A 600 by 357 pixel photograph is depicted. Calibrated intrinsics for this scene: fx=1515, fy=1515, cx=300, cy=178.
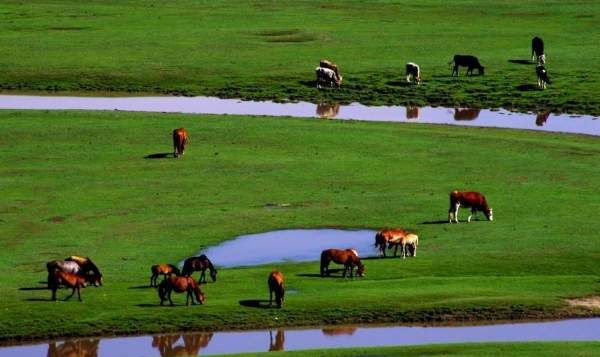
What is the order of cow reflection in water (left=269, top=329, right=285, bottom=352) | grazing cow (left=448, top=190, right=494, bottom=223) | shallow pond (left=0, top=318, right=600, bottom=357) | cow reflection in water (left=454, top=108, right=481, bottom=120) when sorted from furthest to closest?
cow reflection in water (left=454, top=108, right=481, bottom=120)
grazing cow (left=448, top=190, right=494, bottom=223)
cow reflection in water (left=269, top=329, right=285, bottom=352)
shallow pond (left=0, top=318, right=600, bottom=357)

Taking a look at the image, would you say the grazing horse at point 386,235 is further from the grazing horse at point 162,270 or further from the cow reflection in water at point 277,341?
the cow reflection in water at point 277,341

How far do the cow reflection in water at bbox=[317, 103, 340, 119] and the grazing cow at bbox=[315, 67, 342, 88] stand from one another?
272 centimetres

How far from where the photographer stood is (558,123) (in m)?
61.3

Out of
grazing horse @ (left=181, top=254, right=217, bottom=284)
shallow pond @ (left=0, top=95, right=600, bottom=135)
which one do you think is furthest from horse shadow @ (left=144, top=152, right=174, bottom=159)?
grazing horse @ (left=181, top=254, right=217, bottom=284)

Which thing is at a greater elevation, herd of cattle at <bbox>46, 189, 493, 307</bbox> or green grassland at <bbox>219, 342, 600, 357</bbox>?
herd of cattle at <bbox>46, 189, 493, 307</bbox>

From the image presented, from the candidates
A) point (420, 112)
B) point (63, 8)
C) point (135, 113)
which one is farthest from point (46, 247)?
point (63, 8)

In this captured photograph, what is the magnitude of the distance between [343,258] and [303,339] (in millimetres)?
4054

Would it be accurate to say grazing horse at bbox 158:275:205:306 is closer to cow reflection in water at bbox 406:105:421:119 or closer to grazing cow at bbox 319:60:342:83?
cow reflection in water at bbox 406:105:421:119

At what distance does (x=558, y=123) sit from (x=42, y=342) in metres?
33.2

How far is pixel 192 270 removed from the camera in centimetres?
3612

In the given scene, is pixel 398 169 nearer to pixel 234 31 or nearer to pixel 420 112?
pixel 420 112

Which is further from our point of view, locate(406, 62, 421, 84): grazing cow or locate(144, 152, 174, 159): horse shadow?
locate(406, 62, 421, 84): grazing cow

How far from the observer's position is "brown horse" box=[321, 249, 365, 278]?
37.0 metres

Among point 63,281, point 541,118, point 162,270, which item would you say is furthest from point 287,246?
point 541,118
